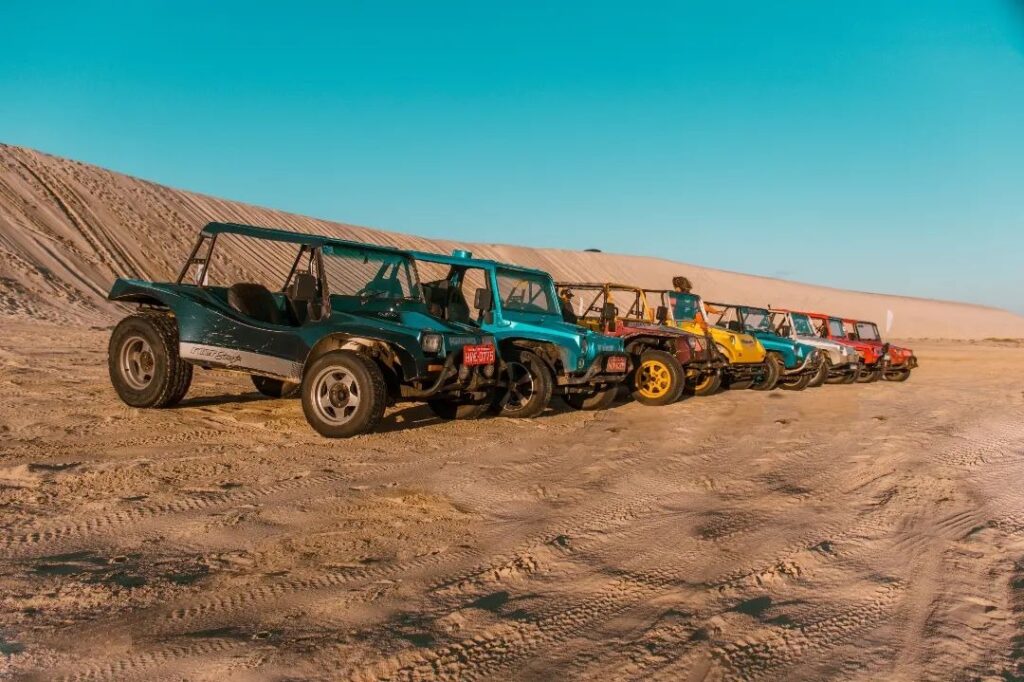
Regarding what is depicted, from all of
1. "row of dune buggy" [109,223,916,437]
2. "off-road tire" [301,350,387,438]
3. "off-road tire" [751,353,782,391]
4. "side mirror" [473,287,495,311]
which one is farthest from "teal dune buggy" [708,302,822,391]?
"off-road tire" [301,350,387,438]

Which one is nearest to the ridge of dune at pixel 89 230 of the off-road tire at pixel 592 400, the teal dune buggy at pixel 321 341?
the teal dune buggy at pixel 321 341

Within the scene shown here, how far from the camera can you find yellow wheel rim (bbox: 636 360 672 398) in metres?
9.97

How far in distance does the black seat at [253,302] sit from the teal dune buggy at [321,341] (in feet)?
0.03

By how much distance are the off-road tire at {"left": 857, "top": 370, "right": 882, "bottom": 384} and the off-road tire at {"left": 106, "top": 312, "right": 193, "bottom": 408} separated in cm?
1524

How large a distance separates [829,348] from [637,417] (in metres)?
8.64

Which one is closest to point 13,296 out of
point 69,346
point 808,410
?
point 69,346

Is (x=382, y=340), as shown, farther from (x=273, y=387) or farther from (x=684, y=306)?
(x=684, y=306)

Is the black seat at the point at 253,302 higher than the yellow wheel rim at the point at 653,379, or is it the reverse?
the black seat at the point at 253,302

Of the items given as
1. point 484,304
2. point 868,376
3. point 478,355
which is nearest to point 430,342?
point 478,355

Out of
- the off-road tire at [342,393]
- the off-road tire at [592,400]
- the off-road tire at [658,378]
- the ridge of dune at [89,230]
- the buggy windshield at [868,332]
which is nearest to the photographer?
Result: the off-road tire at [342,393]

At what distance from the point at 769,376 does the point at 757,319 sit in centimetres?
225

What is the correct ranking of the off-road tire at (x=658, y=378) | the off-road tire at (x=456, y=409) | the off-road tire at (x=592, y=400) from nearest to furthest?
the off-road tire at (x=456, y=409) < the off-road tire at (x=592, y=400) < the off-road tire at (x=658, y=378)

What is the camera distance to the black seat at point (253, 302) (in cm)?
701

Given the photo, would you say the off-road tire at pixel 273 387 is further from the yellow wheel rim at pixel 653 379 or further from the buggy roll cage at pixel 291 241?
the yellow wheel rim at pixel 653 379
